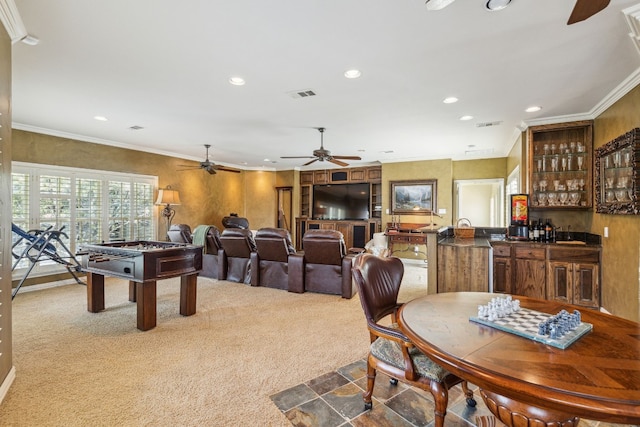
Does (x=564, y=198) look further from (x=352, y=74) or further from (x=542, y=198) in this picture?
(x=352, y=74)

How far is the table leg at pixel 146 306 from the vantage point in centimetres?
334

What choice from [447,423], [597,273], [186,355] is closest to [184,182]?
[186,355]

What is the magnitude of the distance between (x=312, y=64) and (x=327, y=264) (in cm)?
291

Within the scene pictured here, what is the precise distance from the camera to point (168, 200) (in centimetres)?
670

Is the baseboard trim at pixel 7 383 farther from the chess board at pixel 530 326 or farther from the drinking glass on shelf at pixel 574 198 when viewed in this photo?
the drinking glass on shelf at pixel 574 198

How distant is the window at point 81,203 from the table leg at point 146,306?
304 cm

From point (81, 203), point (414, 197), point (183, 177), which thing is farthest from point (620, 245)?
point (81, 203)

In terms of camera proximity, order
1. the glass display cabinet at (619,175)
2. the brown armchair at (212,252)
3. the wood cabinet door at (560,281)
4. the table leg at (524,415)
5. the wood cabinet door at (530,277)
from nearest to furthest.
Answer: the table leg at (524,415) < the glass display cabinet at (619,175) < the wood cabinet door at (560,281) < the wood cabinet door at (530,277) < the brown armchair at (212,252)

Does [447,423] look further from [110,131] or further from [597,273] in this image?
[110,131]

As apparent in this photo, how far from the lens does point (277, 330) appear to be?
11.1 ft

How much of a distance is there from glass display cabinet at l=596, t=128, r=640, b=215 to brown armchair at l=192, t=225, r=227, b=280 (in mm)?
5560

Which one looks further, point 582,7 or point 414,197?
point 414,197

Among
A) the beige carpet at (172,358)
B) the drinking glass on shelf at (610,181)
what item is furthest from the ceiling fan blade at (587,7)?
the drinking glass on shelf at (610,181)

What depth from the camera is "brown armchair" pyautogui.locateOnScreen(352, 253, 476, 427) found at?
1646 mm
